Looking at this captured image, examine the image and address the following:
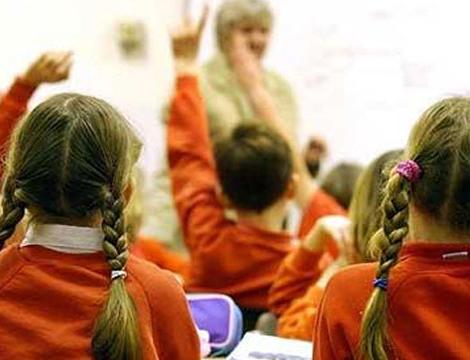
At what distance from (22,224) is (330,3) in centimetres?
243

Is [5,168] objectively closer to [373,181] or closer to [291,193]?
[373,181]

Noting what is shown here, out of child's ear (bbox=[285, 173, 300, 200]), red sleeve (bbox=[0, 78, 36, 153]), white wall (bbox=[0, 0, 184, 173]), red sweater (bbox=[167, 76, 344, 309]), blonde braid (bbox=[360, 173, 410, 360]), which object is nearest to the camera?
blonde braid (bbox=[360, 173, 410, 360])

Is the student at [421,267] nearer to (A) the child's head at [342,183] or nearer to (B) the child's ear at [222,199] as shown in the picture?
(B) the child's ear at [222,199]

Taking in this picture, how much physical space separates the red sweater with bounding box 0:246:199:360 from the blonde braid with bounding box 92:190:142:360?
0.02 meters

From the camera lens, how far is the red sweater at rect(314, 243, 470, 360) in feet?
4.28

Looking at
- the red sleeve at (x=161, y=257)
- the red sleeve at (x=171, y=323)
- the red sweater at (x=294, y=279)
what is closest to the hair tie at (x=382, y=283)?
the red sleeve at (x=171, y=323)

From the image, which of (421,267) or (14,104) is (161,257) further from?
(421,267)

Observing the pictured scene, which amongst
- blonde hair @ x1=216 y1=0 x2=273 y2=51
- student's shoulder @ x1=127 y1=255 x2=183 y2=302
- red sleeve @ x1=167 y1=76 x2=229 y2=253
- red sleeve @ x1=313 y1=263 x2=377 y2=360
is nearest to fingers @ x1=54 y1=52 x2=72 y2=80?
red sleeve @ x1=167 y1=76 x2=229 y2=253

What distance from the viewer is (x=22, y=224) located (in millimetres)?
1470

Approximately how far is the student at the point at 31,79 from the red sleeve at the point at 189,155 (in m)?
0.45

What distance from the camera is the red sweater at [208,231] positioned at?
221cm

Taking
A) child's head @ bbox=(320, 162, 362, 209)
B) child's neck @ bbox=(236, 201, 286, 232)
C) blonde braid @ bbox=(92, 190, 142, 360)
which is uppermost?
blonde braid @ bbox=(92, 190, 142, 360)

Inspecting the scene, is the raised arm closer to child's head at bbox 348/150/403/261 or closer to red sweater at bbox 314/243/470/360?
child's head at bbox 348/150/403/261

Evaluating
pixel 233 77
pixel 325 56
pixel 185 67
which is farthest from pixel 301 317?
pixel 325 56
